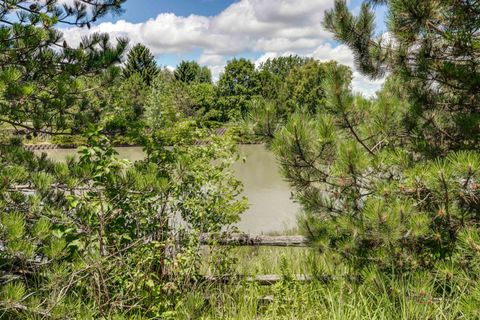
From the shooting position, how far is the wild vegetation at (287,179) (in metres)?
2.07

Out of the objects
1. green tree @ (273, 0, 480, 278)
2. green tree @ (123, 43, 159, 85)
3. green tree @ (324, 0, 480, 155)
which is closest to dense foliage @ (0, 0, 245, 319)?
green tree @ (273, 0, 480, 278)

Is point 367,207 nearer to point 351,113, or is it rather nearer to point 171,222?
point 351,113

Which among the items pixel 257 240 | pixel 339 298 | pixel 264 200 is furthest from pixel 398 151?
pixel 264 200

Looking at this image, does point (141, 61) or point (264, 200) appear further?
point (141, 61)

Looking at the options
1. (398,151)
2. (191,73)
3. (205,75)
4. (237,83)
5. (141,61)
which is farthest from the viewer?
(205,75)

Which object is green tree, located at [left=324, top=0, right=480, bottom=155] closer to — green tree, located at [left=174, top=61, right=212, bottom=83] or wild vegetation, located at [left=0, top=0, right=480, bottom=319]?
wild vegetation, located at [left=0, top=0, right=480, bottom=319]

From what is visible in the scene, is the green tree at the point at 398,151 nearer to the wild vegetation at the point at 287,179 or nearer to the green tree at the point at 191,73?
the wild vegetation at the point at 287,179

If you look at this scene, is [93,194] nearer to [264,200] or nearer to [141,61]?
[264,200]

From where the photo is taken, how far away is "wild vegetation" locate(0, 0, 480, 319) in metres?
2.07

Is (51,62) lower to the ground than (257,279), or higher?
higher

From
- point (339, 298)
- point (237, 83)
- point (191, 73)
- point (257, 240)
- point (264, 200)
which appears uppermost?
point (191, 73)

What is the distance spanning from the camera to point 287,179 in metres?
2.49

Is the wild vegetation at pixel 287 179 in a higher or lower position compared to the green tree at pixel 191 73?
lower

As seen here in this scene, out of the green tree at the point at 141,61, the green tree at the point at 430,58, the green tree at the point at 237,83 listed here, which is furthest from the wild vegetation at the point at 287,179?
the green tree at the point at 141,61
